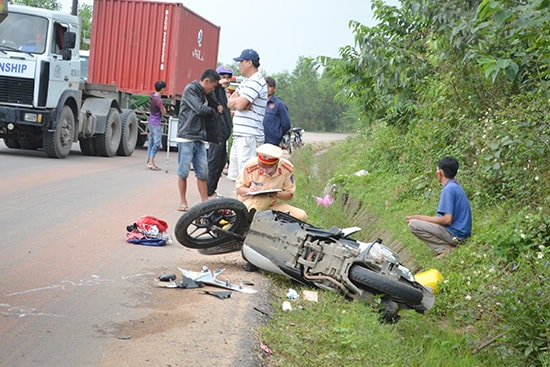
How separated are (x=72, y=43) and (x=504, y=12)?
12.4 m

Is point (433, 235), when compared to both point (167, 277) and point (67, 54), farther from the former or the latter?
point (67, 54)

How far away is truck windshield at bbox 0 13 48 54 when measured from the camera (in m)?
16.5

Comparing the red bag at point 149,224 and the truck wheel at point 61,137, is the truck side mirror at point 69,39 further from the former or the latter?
the red bag at point 149,224

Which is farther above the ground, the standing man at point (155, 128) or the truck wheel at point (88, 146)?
the standing man at point (155, 128)

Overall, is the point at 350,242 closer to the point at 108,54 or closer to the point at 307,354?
the point at 307,354

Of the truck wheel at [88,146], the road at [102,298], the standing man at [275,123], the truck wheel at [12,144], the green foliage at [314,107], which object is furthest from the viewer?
the green foliage at [314,107]

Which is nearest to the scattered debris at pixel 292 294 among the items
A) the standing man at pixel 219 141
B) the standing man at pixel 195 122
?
the standing man at pixel 195 122

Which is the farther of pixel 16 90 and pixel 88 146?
pixel 88 146

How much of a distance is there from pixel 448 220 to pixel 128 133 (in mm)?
13349

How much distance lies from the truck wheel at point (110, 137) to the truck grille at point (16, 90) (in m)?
3.01

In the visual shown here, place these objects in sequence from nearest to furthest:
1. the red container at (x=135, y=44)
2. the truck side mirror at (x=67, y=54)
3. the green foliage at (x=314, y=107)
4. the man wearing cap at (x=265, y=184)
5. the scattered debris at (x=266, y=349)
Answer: the scattered debris at (x=266, y=349) < the man wearing cap at (x=265, y=184) < the truck side mirror at (x=67, y=54) < the red container at (x=135, y=44) < the green foliage at (x=314, y=107)

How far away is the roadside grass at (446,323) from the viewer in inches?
225

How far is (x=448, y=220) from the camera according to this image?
8.91m

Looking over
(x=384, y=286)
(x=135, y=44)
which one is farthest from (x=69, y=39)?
(x=384, y=286)
